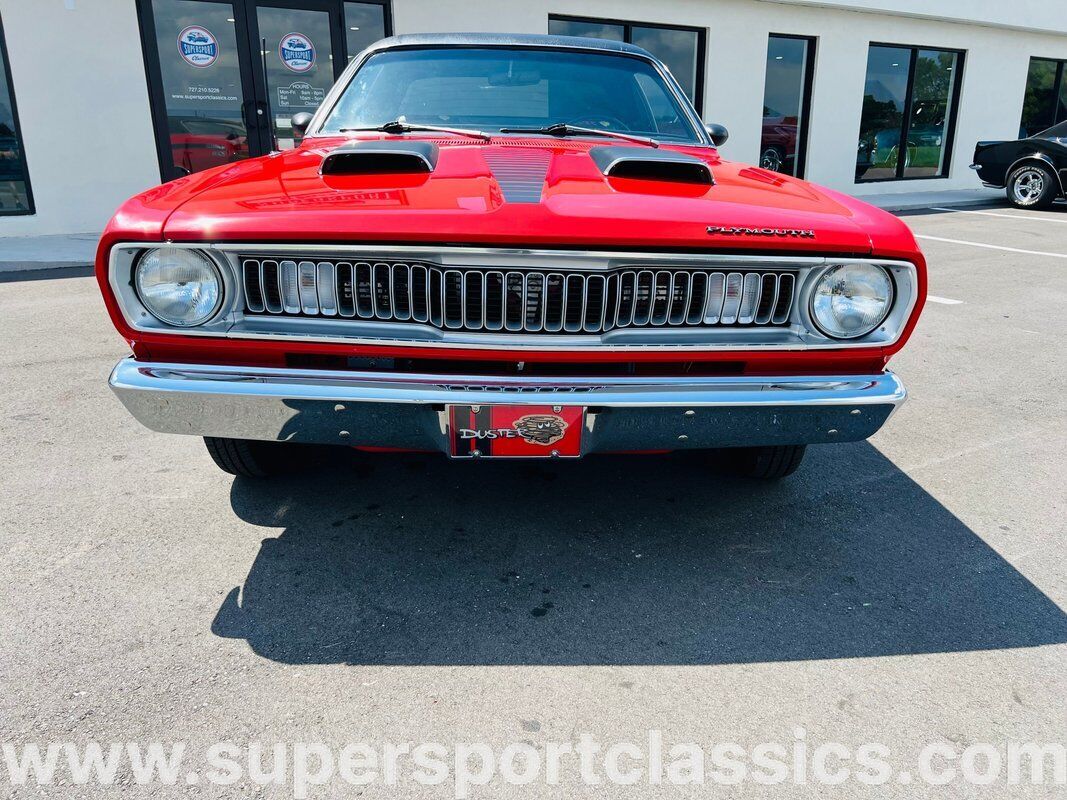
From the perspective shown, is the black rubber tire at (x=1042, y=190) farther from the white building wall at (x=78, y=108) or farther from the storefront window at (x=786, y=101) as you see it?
the white building wall at (x=78, y=108)

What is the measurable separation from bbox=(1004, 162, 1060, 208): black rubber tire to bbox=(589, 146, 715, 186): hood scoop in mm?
12599

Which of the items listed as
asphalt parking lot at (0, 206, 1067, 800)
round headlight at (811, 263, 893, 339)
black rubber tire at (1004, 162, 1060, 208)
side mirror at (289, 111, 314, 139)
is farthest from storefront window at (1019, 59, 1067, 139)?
round headlight at (811, 263, 893, 339)

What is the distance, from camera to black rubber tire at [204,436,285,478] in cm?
270

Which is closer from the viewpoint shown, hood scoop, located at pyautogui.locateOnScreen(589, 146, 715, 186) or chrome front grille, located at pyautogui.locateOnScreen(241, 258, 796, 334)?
chrome front grille, located at pyautogui.locateOnScreen(241, 258, 796, 334)

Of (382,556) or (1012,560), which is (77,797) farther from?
(1012,560)

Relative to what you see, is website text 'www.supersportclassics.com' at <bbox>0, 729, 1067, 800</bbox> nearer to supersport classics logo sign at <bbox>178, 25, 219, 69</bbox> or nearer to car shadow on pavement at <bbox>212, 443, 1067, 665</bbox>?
car shadow on pavement at <bbox>212, 443, 1067, 665</bbox>

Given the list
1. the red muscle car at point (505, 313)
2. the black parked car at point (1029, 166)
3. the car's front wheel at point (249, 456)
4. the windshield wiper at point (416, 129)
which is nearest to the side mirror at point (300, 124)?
the windshield wiper at point (416, 129)

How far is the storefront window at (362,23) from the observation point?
10081 millimetres

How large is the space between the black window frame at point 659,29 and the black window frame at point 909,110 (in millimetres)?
3516

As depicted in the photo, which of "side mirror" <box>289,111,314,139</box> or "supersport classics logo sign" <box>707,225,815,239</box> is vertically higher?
"side mirror" <box>289,111,314,139</box>

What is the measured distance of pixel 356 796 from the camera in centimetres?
164

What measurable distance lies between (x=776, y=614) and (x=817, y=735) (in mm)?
469

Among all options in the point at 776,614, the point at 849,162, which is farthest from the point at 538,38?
the point at 849,162

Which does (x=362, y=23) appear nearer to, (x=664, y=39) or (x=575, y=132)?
(x=664, y=39)
